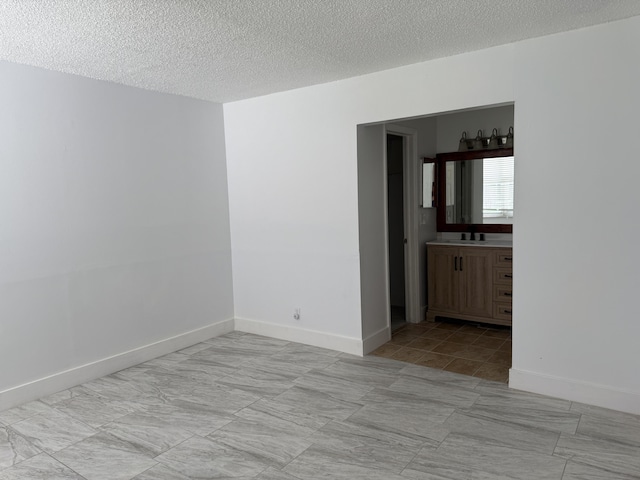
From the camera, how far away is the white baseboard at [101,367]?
332 cm

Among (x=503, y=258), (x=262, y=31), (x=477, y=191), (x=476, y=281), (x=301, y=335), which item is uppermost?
(x=262, y=31)

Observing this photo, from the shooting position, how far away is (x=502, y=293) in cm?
466

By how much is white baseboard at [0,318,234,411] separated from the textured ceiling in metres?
2.29

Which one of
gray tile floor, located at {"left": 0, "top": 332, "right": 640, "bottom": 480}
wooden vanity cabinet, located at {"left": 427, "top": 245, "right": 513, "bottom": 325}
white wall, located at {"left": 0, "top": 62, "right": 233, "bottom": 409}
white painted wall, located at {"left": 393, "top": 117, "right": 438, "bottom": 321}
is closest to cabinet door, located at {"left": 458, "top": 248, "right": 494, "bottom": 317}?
wooden vanity cabinet, located at {"left": 427, "top": 245, "right": 513, "bottom": 325}

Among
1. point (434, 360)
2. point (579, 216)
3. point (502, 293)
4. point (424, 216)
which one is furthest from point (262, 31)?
point (502, 293)

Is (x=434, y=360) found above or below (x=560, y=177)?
below

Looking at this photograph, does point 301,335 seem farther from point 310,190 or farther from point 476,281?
point 476,281

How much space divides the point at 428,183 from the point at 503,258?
1.17 meters

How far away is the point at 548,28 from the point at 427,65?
86 centimetres

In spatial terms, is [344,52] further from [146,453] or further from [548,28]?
[146,453]

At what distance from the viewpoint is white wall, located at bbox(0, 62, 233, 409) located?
3.31 m

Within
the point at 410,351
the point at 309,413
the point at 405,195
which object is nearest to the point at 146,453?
the point at 309,413

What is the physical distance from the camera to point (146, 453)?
264 cm

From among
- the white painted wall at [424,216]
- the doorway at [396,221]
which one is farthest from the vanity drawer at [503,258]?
the doorway at [396,221]
